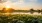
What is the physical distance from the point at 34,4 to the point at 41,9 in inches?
5.0

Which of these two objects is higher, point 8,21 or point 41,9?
point 41,9

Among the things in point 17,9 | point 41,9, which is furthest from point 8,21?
point 41,9

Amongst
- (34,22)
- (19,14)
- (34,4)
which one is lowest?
(34,22)

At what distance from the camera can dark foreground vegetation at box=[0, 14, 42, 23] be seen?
199 centimetres

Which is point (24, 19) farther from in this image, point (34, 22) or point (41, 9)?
point (41, 9)

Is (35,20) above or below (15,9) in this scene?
below

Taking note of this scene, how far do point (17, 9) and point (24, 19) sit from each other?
180mm

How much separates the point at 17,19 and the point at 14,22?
6 centimetres

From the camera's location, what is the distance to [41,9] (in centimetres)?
200

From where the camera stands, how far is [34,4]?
2016 millimetres

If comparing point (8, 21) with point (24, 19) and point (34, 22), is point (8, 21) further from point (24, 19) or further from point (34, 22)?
point (34, 22)

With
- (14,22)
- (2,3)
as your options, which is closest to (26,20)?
(14,22)

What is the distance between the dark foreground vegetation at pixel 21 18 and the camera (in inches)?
78.5

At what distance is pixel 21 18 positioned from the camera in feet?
6.58
